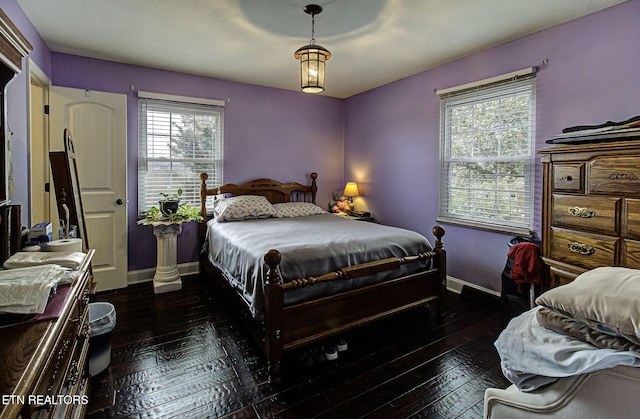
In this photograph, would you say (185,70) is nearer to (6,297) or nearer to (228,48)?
(228,48)

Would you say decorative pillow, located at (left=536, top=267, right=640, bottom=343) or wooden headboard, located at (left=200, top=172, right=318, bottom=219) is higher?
wooden headboard, located at (left=200, top=172, right=318, bottom=219)

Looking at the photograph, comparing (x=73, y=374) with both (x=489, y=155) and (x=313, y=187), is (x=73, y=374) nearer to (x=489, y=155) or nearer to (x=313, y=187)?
(x=489, y=155)

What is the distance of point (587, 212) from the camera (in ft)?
6.66

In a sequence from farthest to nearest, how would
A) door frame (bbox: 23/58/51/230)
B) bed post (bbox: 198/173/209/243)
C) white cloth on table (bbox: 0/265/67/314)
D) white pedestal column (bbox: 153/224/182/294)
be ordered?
bed post (bbox: 198/173/209/243) < white pedestal column (bbox: 153/224/182/294) < door frame (bbox: 23/58/51/230) < white cloth on table (bbox: 0/265/67/314)

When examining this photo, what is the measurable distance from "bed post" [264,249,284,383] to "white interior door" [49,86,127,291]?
2.44 meters

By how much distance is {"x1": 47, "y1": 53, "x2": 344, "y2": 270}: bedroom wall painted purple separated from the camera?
364 cm

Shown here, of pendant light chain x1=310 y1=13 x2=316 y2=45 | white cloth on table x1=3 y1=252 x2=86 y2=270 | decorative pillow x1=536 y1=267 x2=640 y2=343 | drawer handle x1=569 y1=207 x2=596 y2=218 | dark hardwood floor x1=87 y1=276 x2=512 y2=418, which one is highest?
pendant light chain x1=310 y1=13 x2=316 y2=45

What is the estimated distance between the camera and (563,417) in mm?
704

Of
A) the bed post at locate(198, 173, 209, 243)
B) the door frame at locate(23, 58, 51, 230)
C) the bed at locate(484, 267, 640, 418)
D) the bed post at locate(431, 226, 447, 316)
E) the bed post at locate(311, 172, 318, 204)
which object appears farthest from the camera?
the bed post at locate(311, 172, 318, 204)

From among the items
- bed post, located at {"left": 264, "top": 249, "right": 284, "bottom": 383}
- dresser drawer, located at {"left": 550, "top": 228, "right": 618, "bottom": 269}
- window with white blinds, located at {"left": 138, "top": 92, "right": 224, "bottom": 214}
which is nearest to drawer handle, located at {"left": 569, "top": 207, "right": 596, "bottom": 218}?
dresser drawer, located at {"left": 550, "top": 228, "right": 618, "bottom": 269}

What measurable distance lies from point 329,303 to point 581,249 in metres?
1.63

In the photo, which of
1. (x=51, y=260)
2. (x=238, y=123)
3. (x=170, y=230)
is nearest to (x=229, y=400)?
(x=51, y=260)

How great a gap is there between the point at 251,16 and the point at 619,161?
267 centimetres

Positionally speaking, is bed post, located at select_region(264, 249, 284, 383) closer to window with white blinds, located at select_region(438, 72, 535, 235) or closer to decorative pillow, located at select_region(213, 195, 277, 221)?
Result: decorative pillow, located at select_region(213, 195, 277, 221)
